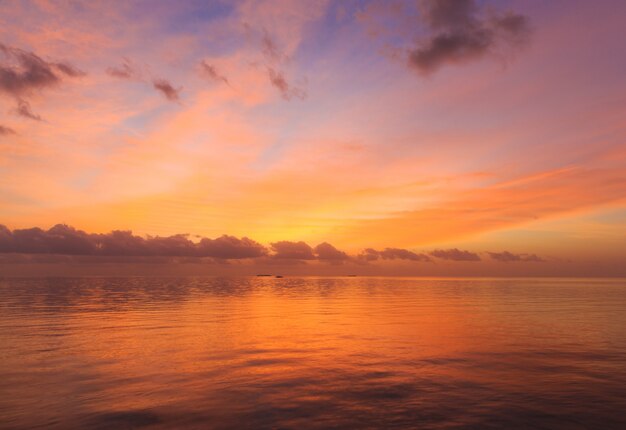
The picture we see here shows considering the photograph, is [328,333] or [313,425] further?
[328,333]

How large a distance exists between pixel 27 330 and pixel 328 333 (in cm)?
2802

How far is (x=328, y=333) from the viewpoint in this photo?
123 ft

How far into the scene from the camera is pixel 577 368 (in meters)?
24.0

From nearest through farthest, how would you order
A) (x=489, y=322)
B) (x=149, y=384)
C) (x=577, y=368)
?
(x=149, y=384) < (x=577, y=368) < (x=489, y=322)

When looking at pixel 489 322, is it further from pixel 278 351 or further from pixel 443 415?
pixel 443 415

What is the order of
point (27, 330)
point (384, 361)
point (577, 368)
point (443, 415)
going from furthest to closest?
point (27, 330) < point (384, 361) < point (577, 368) < point (443, 415)

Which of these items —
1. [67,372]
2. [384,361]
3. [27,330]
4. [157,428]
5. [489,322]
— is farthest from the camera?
[489,322]

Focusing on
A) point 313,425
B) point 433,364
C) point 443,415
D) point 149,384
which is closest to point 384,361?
point 433,364

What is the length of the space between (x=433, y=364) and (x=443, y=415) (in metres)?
9.25

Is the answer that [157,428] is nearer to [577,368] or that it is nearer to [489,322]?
[577,368]

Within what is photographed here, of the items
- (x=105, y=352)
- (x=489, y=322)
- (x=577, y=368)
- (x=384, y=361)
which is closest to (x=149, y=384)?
(x=105, y=352)

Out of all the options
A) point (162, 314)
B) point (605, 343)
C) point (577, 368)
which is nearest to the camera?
point (577, 368)

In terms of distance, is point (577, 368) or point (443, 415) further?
point (577, 368)

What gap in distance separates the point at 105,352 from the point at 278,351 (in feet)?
39.8
